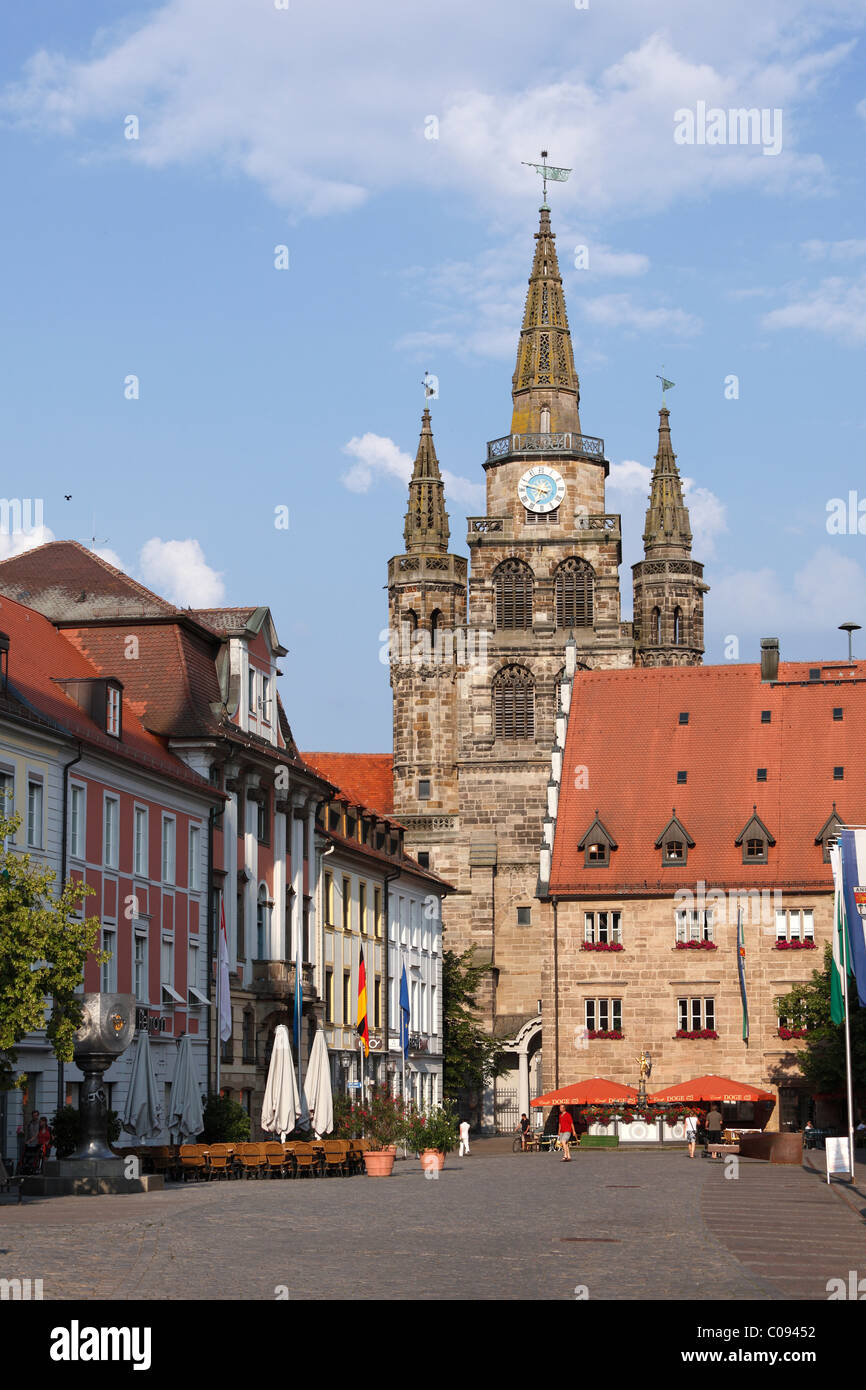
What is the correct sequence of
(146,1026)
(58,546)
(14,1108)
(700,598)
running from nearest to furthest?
(14,1108), (146,1026), (58,546), (700,598)

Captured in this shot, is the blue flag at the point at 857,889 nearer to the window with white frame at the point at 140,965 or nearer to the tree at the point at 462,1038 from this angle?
the window with white frame at the point at 140,965

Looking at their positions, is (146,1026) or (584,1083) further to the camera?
(584,1083)

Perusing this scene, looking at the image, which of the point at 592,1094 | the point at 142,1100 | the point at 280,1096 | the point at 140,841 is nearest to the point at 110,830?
Answer: the point at 140,841

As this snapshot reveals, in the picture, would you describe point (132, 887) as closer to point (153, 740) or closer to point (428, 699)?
point (153, 740)

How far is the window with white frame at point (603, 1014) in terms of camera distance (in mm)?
68500

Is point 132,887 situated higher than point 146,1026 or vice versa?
point 132,887

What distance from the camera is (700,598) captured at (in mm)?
107750

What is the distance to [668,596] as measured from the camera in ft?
351

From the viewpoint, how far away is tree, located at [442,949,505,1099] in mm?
80875

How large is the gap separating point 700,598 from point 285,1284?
93.3 metres

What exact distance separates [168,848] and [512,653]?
1992 inches

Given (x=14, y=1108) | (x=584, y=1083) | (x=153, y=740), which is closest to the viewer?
(x=14, y=1108)

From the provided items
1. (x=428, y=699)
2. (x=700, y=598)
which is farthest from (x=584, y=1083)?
(x=700, y=598)

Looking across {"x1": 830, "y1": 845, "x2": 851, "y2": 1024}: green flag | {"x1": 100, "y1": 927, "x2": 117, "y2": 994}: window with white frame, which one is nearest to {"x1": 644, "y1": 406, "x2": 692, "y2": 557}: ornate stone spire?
{"x1": 830, "y1": 845, "x2": 851, "y2": 1024}: green flag
